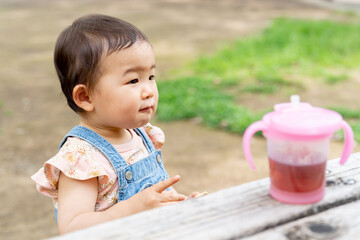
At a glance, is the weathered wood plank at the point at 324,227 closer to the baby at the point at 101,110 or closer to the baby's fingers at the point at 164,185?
the baby's fingers at the point at 164,185

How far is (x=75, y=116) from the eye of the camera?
499cm

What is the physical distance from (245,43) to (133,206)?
6.07 meters

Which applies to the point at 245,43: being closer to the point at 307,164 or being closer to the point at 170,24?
the point at 170,24

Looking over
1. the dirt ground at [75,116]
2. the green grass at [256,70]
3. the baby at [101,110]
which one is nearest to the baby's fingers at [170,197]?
the baby at [101,110]

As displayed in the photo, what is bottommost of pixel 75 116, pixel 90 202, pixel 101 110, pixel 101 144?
pixel 75 116

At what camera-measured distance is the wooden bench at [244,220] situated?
1.05 metres

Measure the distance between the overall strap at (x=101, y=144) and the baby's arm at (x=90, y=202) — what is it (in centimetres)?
10

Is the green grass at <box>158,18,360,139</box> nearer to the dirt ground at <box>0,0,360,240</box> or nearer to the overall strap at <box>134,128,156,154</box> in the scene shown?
the dirt ground at <box>0,0,360,240</box>

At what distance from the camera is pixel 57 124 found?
482 centimetres

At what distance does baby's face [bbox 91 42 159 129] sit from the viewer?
1611 millimetres

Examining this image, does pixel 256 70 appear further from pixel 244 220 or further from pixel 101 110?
pixel 244 220

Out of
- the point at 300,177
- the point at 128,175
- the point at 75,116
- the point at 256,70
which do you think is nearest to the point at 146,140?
the point at 128,175

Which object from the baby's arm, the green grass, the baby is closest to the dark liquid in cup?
the baby's arm

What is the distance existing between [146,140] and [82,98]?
0.31m
